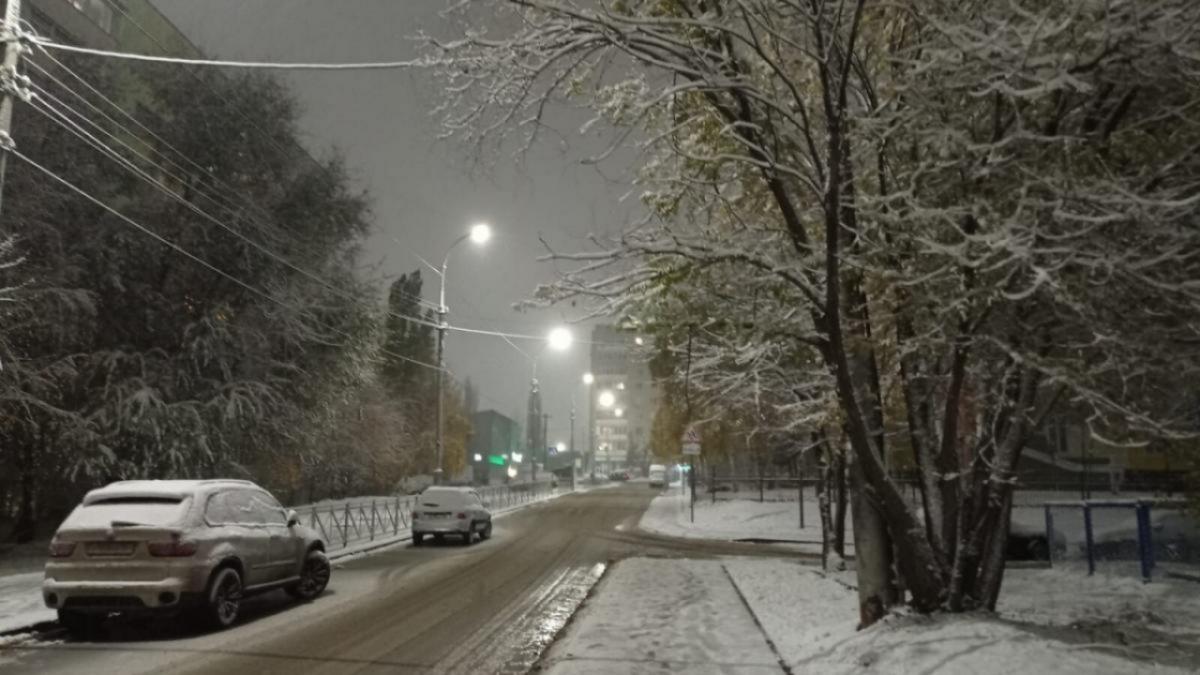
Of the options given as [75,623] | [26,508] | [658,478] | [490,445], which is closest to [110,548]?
[75,623]

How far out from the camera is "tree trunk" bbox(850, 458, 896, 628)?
7602 mm

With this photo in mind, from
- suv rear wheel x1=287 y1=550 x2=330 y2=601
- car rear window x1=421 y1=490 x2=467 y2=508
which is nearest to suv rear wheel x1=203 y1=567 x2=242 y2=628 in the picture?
suv rear wheel x1=287 y1=550 x2=330 y2=601

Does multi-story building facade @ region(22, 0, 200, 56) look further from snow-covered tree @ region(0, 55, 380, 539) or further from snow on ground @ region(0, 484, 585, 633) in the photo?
snow on ground @ region(0, 484, 585, 633)

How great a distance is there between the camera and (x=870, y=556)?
7.74m

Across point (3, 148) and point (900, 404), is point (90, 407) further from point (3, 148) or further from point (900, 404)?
point (900, 404)

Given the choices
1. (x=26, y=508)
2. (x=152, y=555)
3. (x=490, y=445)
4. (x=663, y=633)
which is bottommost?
(x=663, y=633)

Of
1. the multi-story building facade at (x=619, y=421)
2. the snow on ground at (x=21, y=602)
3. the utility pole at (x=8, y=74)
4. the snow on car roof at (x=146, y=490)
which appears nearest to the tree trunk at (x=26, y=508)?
the snow on ground at (x=21, y=602)

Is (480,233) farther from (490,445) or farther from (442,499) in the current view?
(490,445)

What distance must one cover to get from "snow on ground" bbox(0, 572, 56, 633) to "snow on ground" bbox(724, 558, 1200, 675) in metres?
8.68

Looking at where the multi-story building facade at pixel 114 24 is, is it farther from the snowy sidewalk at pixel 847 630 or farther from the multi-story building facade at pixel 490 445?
the multi-story building facade at pixel 490 445

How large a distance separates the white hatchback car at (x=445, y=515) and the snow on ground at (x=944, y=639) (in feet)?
38.5

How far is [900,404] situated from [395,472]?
44250 millimetres

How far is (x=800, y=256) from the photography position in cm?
673

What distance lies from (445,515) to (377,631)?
12276 millimetres
